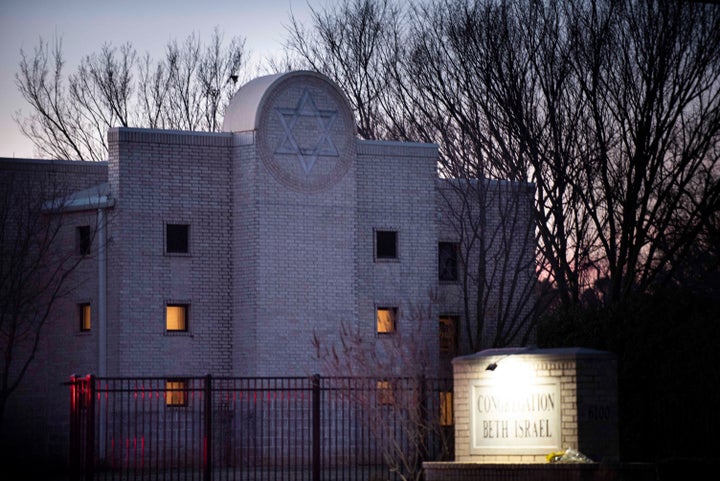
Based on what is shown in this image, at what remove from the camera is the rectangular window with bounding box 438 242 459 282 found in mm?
36875

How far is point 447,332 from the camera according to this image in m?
36.8

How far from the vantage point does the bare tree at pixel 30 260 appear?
3278 centimetres

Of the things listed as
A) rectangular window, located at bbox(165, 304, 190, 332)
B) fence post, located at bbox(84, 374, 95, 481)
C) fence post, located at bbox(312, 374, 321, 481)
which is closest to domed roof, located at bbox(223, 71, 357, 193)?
rectangular window, located at bbox(165, 304, 190, 332)

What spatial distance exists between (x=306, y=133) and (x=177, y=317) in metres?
5.93

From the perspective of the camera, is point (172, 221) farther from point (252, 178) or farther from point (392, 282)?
point (392, 282)

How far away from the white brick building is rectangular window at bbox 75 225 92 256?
85 millimetres

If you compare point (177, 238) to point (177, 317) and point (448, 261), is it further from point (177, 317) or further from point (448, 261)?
point (448, 261)

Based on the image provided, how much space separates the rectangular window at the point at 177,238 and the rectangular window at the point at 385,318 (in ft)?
18.4

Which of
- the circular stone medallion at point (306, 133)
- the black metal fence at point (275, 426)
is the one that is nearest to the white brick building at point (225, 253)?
the circular stone medallion at point (306, 133)

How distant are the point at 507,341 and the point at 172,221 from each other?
33.0ft

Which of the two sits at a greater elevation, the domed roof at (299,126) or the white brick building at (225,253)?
the domed roof at (299,126)

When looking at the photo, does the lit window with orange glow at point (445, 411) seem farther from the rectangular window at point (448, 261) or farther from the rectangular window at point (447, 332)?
the rectangular window at point (448, 261)

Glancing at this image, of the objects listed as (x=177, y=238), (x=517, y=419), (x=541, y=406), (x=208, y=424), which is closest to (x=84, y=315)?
(x=177, y=238)

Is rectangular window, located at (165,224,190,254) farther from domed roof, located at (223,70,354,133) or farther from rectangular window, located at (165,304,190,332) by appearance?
domed roof, located at (223,70,354,133)
